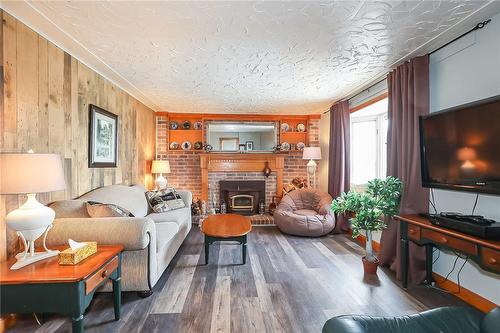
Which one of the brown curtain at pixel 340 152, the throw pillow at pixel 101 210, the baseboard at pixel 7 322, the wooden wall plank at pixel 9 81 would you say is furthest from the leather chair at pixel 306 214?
the wooden wall plank at pixel 9 81

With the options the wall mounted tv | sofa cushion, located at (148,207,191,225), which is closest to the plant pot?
the wall mounted tv

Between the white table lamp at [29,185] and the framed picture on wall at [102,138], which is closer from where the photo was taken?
the white table lamp at [29,185]

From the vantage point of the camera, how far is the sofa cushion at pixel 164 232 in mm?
2368

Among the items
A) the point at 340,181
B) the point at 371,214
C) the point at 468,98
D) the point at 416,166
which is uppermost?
the point at 468,98

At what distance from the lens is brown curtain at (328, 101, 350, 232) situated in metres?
4.01

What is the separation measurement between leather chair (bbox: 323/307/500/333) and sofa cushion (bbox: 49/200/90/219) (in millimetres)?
2233

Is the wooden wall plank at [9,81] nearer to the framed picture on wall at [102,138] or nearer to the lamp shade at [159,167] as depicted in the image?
the framed picture on wall at [102,138]

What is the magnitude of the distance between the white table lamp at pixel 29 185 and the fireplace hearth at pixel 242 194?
364cm

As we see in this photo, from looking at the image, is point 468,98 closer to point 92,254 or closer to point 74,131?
point 92,254

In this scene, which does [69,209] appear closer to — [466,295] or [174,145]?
[174,145]

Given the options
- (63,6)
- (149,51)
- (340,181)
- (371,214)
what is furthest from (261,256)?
(63,6)

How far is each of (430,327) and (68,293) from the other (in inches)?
77.0

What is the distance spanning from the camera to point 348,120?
3988 mm

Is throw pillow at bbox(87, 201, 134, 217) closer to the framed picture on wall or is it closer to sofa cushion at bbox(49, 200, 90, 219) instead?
sofa cushion at bbox(49, 200, 90, 219)
